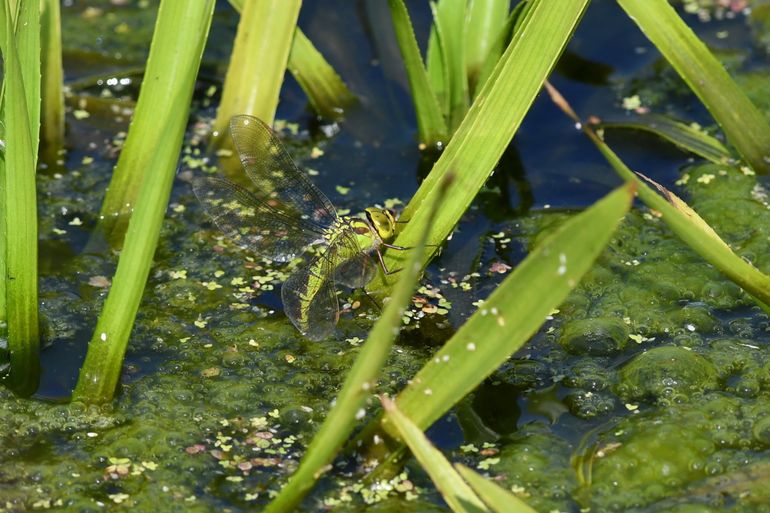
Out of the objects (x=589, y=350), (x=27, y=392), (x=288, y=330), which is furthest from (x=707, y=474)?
(x=27, y=392)

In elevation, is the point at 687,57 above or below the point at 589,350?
above

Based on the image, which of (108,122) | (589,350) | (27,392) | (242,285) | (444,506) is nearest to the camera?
(444,506)

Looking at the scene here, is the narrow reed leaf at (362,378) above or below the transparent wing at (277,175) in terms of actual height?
above

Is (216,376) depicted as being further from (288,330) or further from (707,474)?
(707,474)

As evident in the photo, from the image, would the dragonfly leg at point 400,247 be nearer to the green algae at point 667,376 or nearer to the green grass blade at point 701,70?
the green algae at point 667,376

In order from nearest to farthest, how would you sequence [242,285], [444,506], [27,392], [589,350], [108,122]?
1. [444,506]
2. [27,392]
3. [589,350]
4. [242,285]
5. [108,122]

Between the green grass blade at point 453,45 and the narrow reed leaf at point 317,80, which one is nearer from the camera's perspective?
the green grass blade at point 453,45

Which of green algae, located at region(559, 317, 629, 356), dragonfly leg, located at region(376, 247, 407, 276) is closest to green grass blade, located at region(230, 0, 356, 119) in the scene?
dragonfly leg, located at region(376, 247, 407, 276)

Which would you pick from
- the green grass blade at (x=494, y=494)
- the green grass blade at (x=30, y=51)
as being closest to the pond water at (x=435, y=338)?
the green grass blade at (x=494, y=494)

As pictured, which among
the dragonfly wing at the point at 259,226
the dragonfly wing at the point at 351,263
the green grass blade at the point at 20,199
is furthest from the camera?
the dragonfly wing at the point at 259,226
